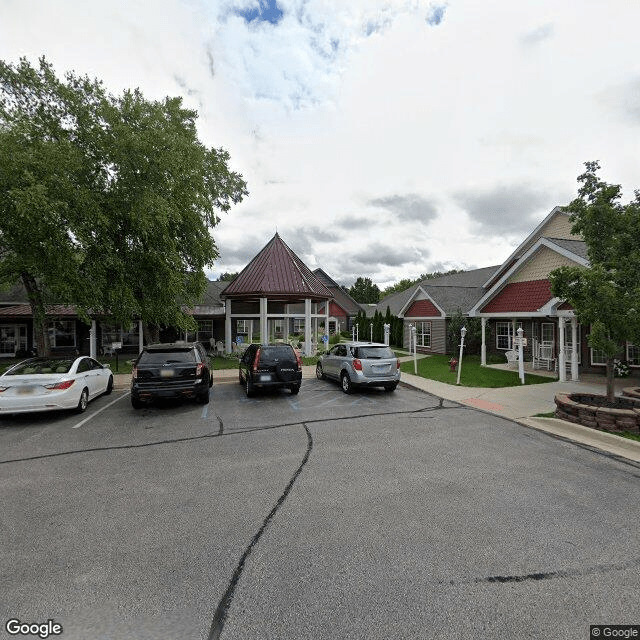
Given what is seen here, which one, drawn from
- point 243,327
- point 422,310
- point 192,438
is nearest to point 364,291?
point 243,327

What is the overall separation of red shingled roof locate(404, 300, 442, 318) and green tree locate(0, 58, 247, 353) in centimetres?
1561

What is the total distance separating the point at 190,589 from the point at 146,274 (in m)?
13.4

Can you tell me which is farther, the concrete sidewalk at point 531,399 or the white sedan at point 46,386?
the white sedan at point 46,386

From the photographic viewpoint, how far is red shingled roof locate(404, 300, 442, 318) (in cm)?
2444

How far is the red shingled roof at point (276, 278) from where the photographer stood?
71.1ft

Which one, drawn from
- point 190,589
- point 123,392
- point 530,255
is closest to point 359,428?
point 190,589

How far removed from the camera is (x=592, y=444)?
6910 millimetres

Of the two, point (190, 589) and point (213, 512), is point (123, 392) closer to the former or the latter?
point (213, 512)

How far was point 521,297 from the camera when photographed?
52.9 feet

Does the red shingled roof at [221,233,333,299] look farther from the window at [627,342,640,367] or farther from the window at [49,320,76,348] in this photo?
the window at [627,342,640,367]

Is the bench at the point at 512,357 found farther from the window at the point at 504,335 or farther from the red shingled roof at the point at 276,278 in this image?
the red shingled roof at the point at 276,278

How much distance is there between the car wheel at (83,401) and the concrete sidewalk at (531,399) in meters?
3.59

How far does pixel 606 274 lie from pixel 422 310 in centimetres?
1775

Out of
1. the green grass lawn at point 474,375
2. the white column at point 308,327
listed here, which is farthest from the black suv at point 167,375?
the white column at point 308,327
